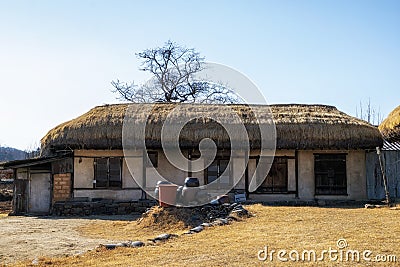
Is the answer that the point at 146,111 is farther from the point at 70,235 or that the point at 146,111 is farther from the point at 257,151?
the point at 70,235

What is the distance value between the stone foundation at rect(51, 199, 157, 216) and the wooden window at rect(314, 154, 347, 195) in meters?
5.93

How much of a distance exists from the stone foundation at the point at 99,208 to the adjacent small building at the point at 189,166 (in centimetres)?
61

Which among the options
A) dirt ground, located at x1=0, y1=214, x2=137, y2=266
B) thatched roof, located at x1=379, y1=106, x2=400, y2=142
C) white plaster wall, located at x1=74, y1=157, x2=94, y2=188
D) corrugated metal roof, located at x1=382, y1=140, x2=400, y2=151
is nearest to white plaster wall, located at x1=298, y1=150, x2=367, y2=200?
corrugated metal roof, located at x1=382, y1=140, x2=400, y2=151

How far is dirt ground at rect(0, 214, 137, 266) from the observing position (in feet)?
30.9

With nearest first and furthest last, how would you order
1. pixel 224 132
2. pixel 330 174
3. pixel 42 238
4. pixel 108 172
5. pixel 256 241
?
pixel 256 241
pixel 42 238
pixel 224 132
pixel 330 174
pixel 108 172

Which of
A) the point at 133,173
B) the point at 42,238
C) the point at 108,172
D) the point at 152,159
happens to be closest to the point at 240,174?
the point at 152,159

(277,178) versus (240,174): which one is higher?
(240,174)

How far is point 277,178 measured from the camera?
18938mm

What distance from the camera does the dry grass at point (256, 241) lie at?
7607 millimetres

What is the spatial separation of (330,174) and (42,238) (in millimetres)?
11052

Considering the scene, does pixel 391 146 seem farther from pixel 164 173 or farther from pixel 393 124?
pixel 164 173

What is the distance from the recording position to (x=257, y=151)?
1880cm

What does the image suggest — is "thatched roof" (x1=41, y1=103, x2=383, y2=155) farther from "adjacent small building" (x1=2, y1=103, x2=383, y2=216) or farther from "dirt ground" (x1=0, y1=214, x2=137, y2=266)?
"dirt ground" (x1=0, y1=214, x2=137, y2=266)

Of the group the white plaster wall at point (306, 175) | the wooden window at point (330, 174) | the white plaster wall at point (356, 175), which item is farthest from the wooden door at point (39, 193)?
the white plaster wall at point (356, 175)
